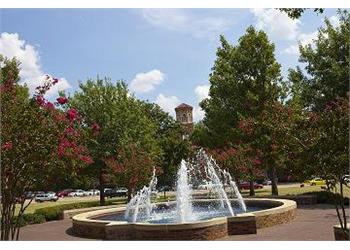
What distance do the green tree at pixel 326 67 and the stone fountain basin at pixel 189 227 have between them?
12634mm

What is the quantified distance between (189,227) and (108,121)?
20.7 meters

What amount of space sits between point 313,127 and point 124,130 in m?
24.7

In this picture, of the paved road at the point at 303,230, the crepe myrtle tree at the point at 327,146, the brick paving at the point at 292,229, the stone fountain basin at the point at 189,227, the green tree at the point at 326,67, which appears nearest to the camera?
the crepe myrtle tree at the point at 327,146

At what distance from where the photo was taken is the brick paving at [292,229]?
13.4 meters

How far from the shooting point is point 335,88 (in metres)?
27.9

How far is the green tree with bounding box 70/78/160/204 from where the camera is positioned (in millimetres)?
32156

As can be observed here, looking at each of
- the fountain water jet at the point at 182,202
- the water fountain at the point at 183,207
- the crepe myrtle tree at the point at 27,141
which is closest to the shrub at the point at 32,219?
the water fountain at the point at 183,207

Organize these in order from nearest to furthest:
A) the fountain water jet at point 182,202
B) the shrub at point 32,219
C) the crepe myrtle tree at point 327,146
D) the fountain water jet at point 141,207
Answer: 1. the crepe myrtle tree at point 327,146
2. the fountain water jet at point 182,202
3. the fountain water jet at point 141,207
4. the shrub at point 32,219

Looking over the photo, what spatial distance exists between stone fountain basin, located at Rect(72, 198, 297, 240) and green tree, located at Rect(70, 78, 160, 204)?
14893 millimetres

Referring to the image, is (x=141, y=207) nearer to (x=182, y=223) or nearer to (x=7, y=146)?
(x=182, y=223)

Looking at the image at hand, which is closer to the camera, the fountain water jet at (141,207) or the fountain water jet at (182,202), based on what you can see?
the fountain water jet at (182,202)

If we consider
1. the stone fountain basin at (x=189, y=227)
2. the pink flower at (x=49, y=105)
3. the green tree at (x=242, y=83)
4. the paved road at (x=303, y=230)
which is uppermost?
the green tree at (x=242, y=83)

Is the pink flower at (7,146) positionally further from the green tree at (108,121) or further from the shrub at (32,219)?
the green tree at (108,121)
